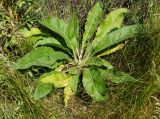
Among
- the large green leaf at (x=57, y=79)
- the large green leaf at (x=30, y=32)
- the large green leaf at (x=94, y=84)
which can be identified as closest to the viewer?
the large green leaf at (x=94, y=84)

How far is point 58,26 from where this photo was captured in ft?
11.0

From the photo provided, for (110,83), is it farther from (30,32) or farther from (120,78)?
(30,32)

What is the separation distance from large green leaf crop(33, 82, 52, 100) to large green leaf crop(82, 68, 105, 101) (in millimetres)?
284

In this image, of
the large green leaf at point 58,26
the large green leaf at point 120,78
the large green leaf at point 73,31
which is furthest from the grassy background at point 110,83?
the large green leaf at point 73,31

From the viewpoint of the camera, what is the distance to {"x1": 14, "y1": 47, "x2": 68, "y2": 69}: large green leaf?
10.4ft

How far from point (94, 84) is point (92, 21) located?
2.09ft

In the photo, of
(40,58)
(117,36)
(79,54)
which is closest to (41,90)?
(40,58)

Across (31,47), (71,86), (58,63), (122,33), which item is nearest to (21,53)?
(31,47)

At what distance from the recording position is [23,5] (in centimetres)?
341

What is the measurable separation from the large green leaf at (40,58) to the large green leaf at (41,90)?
0.18 m

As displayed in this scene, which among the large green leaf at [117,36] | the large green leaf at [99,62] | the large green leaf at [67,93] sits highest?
the large green leaf at [117,36]

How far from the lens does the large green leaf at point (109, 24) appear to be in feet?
11.1

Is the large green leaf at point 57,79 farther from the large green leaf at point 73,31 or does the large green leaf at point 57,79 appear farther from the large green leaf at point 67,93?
the large green leaf at point 73,31

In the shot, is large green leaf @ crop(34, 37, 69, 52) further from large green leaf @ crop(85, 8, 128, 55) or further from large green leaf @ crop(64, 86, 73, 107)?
large green leaf @ crop(64, 86, 73, 107)
